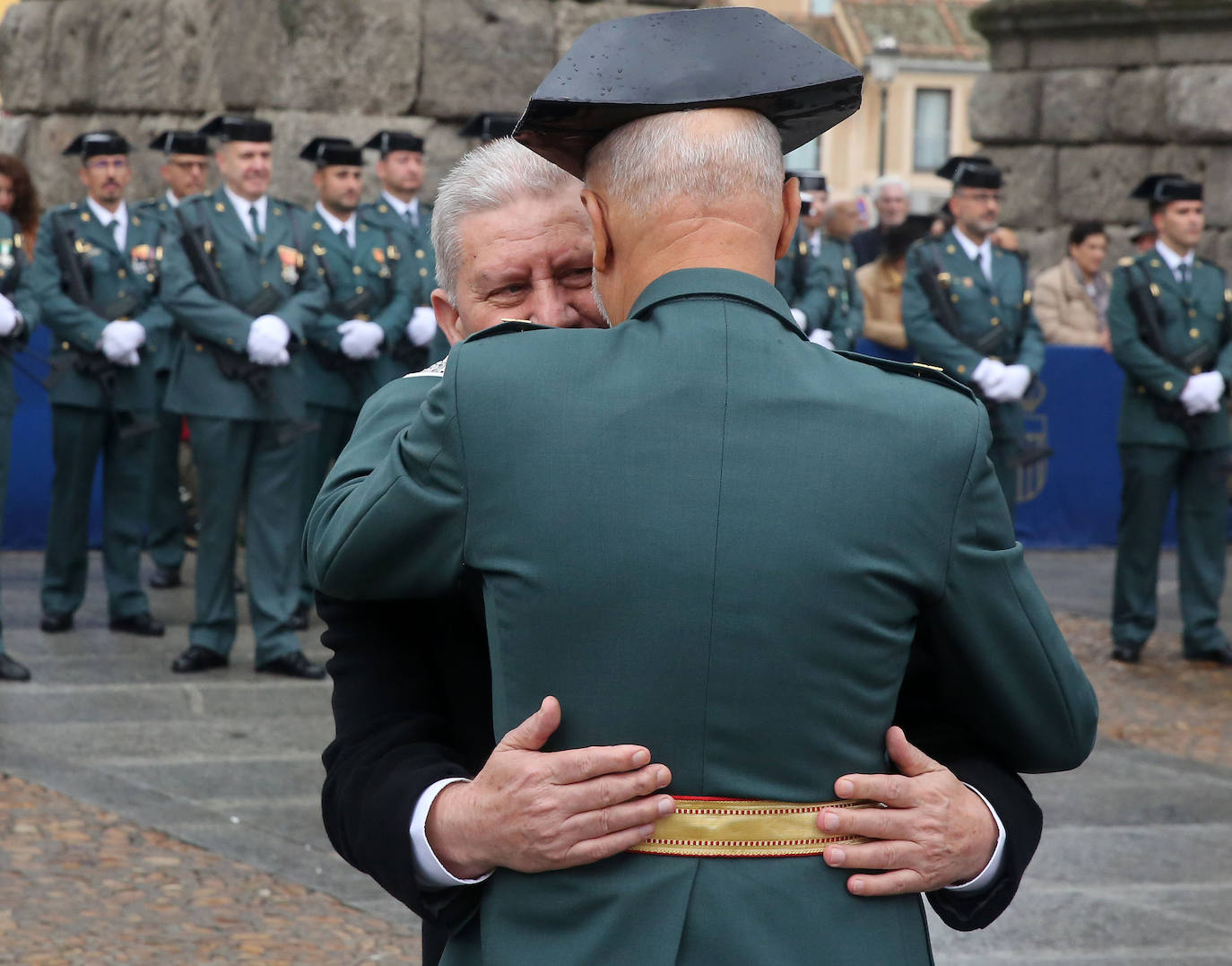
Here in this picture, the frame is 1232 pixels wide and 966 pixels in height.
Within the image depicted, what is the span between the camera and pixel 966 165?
371 inches

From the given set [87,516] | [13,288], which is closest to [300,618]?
[87,516]

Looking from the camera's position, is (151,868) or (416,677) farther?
(151,868)

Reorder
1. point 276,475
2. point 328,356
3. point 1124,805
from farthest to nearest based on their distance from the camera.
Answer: point 328,356, point 276,475, point 1124,805

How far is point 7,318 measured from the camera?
740cm

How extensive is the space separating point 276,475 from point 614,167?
19.8 feet

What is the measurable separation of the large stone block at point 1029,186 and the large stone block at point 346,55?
581 cm

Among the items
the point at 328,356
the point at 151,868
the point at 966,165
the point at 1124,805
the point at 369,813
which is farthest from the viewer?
the point at 966,165

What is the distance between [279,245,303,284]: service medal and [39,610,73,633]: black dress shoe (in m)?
1.75

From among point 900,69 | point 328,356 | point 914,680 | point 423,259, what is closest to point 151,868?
point 914,680

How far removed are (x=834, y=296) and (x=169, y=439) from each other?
3.89 meters

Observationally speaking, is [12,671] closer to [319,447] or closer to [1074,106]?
[319,447]

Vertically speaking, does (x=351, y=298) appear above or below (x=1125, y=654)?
above

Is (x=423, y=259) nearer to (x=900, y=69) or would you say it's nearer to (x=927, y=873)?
(x=927, y=873)

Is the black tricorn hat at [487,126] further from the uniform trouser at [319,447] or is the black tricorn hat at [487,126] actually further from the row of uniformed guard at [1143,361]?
the row of uniformed guard at [1143,361]
